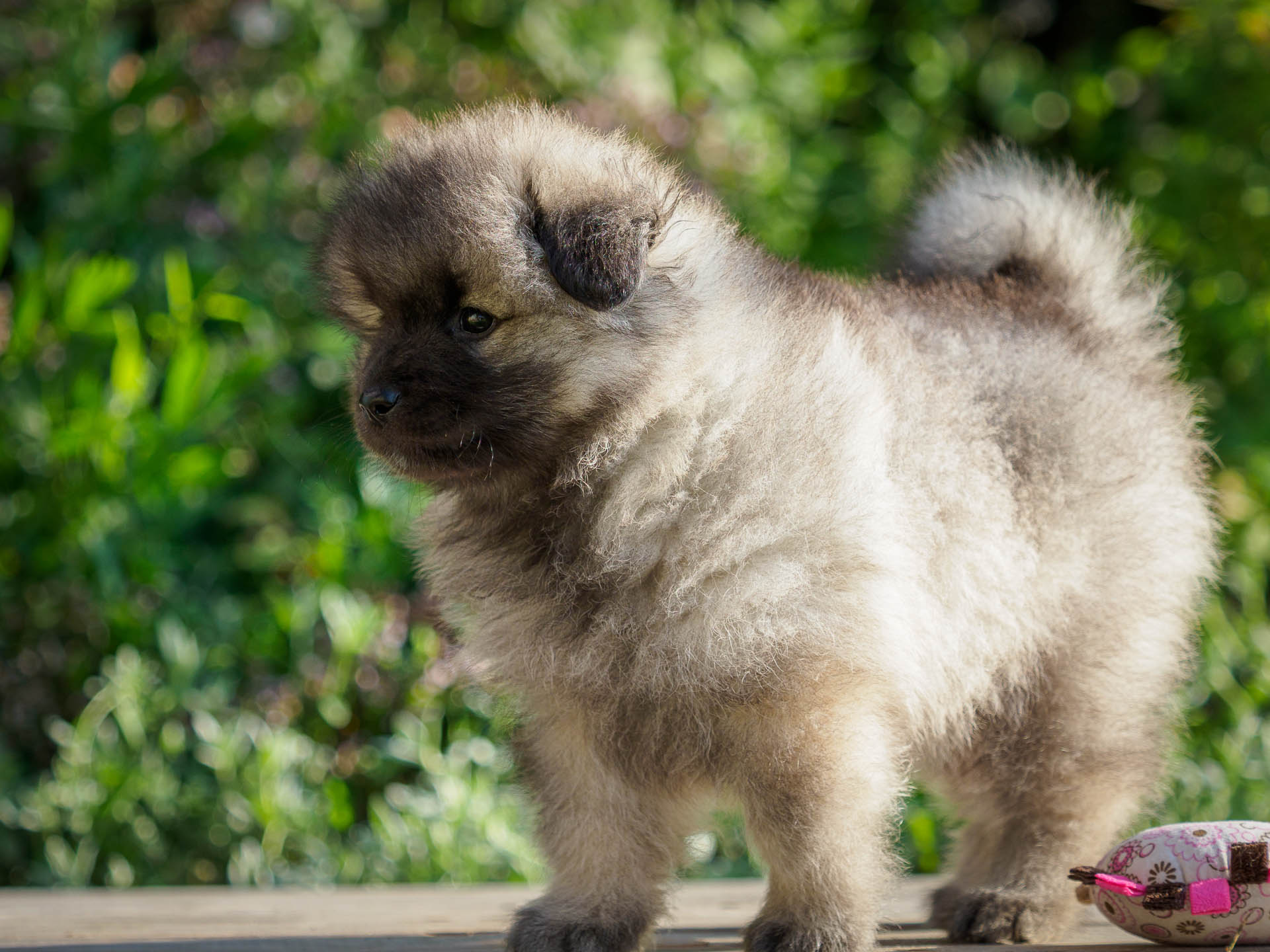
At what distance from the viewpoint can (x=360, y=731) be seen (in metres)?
4.43

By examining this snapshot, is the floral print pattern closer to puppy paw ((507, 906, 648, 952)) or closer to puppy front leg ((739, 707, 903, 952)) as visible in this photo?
puppy front leg ((739, 707, 903, 952))

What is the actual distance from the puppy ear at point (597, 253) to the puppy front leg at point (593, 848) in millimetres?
704

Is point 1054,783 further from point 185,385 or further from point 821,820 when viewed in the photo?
point 185,385

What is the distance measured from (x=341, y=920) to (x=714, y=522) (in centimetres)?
137

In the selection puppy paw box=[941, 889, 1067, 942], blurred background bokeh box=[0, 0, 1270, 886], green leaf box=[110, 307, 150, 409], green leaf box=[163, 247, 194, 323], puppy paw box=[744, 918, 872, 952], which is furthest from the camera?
green leaf box=[163, 247, 194, 323]

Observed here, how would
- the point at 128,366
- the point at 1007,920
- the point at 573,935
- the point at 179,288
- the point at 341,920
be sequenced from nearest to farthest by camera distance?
the point at 573,935 < the point at 1007,920 < the point at 341,920 < the point at 128,366 < the point at 179,288

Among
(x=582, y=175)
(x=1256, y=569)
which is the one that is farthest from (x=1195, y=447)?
(x=1256, y=569)

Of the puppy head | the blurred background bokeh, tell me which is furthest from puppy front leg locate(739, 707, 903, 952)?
the blurred background bokeh

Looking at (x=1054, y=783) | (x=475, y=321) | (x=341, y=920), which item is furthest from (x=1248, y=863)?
(x=341, y=920)

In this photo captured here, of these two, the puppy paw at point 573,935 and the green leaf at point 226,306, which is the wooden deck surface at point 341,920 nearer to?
the puppy paw at point 573,935

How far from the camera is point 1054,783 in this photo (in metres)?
2.51

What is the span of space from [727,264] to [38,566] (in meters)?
2.98

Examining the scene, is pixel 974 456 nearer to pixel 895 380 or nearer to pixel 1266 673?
pixel 895 380

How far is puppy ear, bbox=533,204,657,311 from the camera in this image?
1.97m
